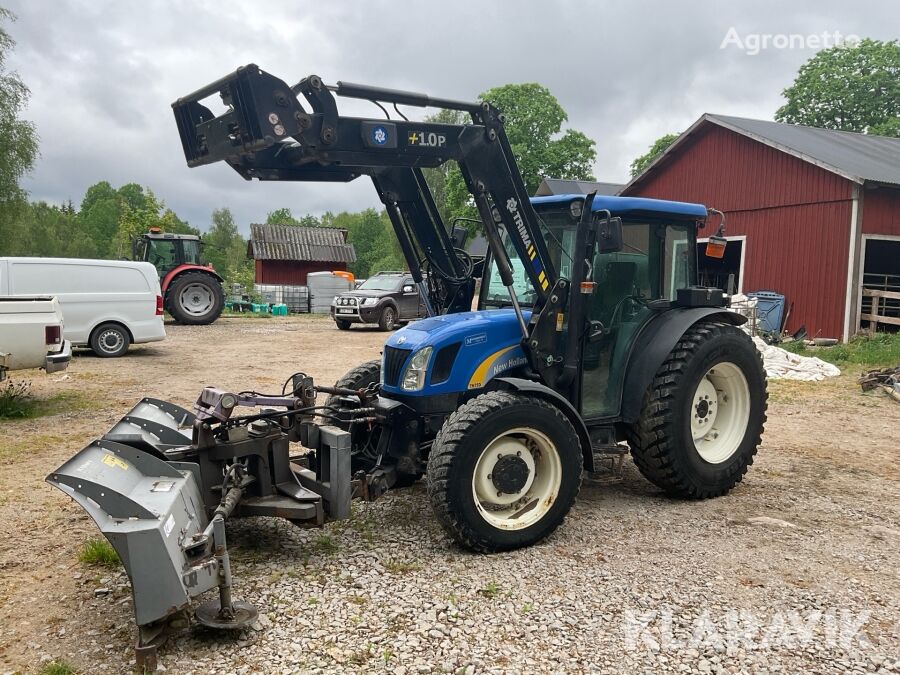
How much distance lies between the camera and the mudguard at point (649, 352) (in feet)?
16.4

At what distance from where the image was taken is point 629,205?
5.11 metres

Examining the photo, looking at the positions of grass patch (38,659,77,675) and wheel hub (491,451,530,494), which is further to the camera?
wheel hub (491,451,530,494)

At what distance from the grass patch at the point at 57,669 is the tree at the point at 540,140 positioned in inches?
1602

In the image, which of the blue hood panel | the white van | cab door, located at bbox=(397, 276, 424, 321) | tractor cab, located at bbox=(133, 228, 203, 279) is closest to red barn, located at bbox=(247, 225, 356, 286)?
tractor cab, located at bbox=(133, 228, 203, 279)

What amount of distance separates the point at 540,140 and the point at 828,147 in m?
27.2

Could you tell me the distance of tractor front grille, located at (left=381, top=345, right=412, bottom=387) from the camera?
15.1ft

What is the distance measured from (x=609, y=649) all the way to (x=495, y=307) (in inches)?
112

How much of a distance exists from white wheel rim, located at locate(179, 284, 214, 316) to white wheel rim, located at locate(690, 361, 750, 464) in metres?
18.0

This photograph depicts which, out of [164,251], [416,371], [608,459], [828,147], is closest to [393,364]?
[416,371]

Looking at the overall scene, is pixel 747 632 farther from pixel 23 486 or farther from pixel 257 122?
pixel 23 486

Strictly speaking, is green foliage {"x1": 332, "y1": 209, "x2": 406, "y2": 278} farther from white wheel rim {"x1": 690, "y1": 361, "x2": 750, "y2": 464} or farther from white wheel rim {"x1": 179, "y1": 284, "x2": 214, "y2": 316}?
white wheel rim {"x1": 690, "y1": 361, "x2": 750, "y2": 464}

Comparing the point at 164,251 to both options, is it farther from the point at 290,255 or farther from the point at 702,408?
the point at 702,408

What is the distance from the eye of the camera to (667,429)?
4.94m

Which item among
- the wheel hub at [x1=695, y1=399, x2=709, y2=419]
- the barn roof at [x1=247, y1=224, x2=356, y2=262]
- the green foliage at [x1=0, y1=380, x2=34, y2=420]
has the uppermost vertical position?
the barn roof at [x1=247, y1=224, x2=356, y2=262]
